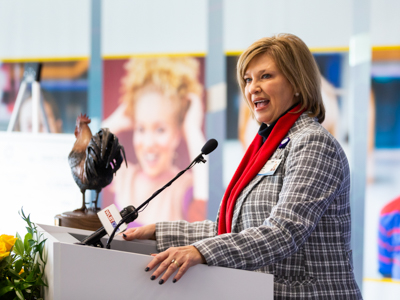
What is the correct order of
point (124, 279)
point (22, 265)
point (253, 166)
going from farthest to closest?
1. point (253, 166)
2. point (22, 265)
3. point (124, 279)

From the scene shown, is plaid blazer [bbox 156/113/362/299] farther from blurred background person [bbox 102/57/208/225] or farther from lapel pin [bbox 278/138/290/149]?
blurred background person [bbox 102/57/208/225]

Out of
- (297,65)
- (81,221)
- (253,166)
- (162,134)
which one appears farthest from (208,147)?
(162,134)

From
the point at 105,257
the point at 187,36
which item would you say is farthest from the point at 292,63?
the point at 187,36

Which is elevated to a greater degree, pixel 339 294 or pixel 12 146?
pixel 12 146

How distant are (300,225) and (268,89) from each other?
1.81ft

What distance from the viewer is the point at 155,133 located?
3861 mm

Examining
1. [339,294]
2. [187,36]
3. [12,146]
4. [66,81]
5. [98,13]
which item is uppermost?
[98,13]

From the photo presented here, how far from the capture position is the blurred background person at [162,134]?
3.80 meters

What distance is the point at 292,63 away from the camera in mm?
1391

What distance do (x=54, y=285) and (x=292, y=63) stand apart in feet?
3.37

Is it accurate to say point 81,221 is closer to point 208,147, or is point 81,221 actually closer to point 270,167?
point 208,147

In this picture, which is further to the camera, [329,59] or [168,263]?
[329,59]

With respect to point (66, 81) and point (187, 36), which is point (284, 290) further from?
point (66, 81)

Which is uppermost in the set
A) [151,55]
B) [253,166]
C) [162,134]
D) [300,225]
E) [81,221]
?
[151,55]
